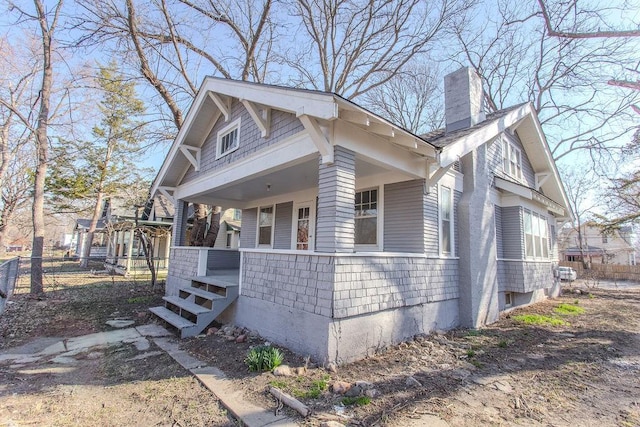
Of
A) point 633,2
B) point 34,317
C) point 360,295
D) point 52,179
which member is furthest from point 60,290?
point 633,2

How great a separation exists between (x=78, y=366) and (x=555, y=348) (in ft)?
25.9

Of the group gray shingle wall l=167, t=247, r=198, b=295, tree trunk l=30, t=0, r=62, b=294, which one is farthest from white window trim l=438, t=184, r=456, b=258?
tree trunk l=30, t=0, r=62, b=294

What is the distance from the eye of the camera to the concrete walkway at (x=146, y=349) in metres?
3.13

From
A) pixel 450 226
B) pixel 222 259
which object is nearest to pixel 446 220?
pixel 450 226

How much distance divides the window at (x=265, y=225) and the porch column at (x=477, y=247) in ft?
19.6

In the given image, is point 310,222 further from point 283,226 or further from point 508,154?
point 508,154

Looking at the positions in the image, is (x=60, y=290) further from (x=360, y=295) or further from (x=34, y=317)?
(x=360, y=295)

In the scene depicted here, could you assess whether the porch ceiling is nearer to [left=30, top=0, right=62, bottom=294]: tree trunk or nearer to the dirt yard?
the dirt yard

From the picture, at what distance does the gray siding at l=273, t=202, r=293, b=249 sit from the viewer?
9.92 meters

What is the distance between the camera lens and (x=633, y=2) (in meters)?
8.07

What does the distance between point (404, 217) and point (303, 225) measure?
140 inches

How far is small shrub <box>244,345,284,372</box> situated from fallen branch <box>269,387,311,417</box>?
607 mm

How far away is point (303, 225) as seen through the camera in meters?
9.43

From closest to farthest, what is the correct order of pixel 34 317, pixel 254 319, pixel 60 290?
1. pixel 254 319
2. pixel 34 317
3. pixel 60 290
